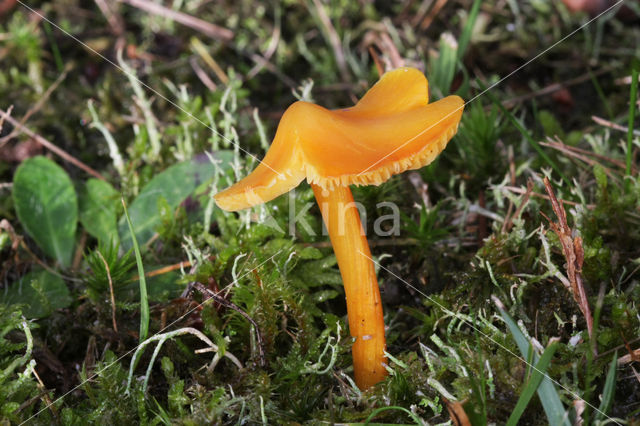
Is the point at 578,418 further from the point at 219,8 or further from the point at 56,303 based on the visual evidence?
the point at 219,8

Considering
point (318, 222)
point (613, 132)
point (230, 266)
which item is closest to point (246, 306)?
point (230, 266)

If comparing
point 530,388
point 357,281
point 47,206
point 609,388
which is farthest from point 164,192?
point 609,388

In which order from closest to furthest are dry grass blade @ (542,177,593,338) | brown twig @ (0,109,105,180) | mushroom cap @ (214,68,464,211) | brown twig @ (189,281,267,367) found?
1. mushroom cap @ (214,68,464,211)
2. dry grass blade @ (542,177,593,338)
3. brown twig @ (189,281,267,367)
4. brown twig @ (0,109,105,180)

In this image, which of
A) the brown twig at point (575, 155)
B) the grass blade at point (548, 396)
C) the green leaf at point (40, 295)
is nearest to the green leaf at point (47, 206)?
the green leaf at point (40, 295)

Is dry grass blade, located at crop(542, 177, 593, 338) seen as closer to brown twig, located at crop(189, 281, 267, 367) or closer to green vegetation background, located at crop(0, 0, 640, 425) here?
green vegetation background, located at crop(0, 0, 640, 425)

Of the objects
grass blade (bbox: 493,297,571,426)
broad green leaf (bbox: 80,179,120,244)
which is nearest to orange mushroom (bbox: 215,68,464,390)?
grass blade (bbox: 493,297,571,426)

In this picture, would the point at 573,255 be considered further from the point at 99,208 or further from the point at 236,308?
the point at 99,208
